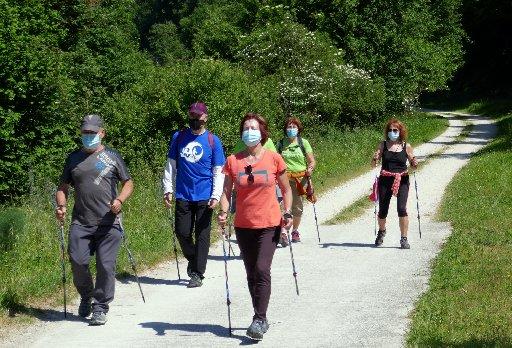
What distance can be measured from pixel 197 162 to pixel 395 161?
3.87 meters

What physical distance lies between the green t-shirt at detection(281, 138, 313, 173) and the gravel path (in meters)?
1.24

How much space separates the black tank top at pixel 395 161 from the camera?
12109mm

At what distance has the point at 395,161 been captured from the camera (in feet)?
39.8

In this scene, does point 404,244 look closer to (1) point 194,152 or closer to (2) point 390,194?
(2) point 390,194

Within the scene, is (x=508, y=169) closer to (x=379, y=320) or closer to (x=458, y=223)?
(x=458, y=223)

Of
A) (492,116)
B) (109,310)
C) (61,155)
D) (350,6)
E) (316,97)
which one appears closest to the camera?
(109,310)

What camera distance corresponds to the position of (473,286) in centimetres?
908

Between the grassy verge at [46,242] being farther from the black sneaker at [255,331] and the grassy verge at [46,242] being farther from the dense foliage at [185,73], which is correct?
the dense foliage at [185,73]

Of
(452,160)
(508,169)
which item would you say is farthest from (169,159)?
(452,160)

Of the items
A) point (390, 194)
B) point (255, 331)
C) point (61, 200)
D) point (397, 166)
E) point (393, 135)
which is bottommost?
point (255, 331)

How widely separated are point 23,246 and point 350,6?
103 feet

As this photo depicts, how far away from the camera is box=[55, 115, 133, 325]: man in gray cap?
799cm

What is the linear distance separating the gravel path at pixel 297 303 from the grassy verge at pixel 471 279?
230 mm

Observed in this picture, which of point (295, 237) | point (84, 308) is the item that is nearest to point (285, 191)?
point (84, 308)
